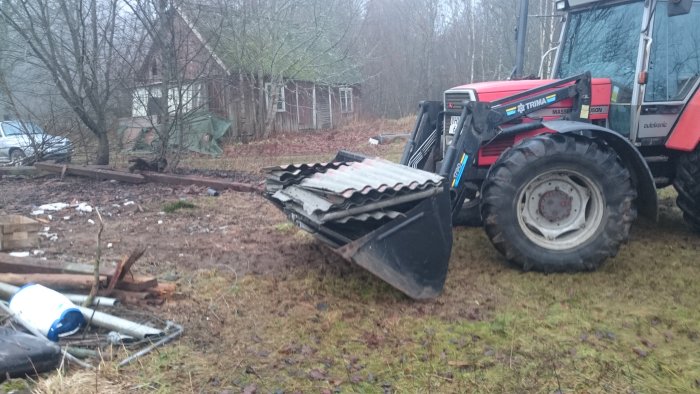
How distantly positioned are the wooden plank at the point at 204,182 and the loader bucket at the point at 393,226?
5348 millimetres

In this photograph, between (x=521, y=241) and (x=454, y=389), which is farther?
(x=521, y=241)

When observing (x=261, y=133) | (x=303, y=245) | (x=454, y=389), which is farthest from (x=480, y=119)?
(x=261, y=133)

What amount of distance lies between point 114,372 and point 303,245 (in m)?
3.05

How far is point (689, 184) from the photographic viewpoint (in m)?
5.83

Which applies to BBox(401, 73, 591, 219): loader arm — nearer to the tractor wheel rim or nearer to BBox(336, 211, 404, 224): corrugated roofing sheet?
the tractor wheel rim

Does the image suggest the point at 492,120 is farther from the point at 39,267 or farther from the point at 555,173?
the point at 39,267

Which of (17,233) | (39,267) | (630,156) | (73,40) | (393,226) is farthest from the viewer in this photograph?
(73,40)

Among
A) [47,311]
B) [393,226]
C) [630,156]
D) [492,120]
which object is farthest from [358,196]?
[630,156]

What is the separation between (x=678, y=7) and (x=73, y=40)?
11.6m

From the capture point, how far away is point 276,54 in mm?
22438

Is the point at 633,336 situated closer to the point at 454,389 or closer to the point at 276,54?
the point at 454,389

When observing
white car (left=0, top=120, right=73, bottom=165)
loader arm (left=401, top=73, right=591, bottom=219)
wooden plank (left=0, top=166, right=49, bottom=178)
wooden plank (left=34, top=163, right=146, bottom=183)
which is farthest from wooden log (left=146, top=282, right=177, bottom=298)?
white car (left=0, top=120, right=73, bottom=165)

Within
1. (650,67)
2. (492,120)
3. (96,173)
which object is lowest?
(96,173)

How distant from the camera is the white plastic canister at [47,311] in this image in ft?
12.5
